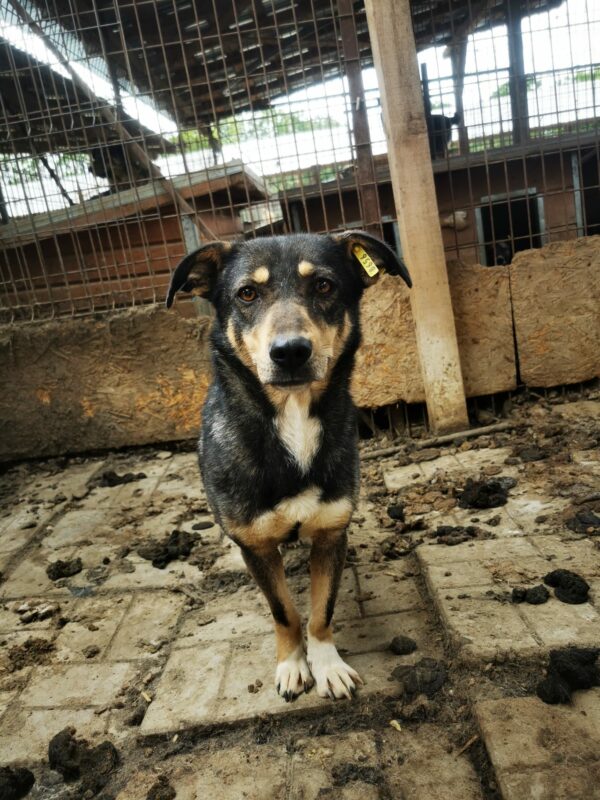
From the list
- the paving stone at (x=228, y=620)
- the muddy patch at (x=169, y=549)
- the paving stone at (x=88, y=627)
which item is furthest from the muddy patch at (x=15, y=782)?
the muddy patch at (x=169, y=549)

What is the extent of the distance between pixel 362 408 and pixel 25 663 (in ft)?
10.6

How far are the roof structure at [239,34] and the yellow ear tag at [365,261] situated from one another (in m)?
2.43

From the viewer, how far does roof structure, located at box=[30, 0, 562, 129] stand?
4395 mm

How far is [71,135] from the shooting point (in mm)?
5125

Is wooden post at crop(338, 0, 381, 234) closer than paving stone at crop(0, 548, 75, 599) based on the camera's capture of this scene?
No

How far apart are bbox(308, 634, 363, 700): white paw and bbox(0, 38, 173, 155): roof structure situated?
13.8ft

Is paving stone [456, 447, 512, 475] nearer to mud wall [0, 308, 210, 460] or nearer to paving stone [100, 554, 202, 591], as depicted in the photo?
paving stone [100, 554, 202, 591]

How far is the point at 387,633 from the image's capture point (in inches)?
99.3

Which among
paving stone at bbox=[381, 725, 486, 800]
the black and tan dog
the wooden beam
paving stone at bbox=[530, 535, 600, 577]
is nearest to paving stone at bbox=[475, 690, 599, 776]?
paving stone at bbox=[381, 725, 486, 800]

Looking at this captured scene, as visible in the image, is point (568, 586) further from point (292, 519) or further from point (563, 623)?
point (292, 519)

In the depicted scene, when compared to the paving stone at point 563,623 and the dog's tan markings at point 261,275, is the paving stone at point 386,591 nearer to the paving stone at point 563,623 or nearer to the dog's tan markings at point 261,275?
the paving stone at point 563,623

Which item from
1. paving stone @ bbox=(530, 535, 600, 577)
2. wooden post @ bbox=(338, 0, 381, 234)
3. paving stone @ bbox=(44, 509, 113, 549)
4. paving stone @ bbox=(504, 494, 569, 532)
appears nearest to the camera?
paving stone @ bbox=(530, 535, 600, 577)

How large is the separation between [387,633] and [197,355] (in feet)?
10.7

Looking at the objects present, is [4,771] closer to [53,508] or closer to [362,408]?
[53,508]
